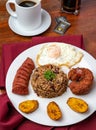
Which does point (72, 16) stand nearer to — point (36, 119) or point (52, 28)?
point (52, 28)

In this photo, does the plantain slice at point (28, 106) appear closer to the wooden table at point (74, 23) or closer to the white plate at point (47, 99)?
the white plate at point (47, 99)

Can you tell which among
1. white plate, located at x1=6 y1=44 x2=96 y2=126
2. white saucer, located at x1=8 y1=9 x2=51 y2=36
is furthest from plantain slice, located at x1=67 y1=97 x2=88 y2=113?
white saucer, located at x1=8 y1=9 x2=51 y2=36

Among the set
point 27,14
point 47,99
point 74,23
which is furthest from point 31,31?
point 47,99

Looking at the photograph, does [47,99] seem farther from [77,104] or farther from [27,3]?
[27,3]

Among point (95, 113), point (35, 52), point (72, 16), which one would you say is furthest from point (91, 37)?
point (95, 113)

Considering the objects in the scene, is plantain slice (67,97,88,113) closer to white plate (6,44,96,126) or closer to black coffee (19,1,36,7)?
white plate (6,44,96,126)

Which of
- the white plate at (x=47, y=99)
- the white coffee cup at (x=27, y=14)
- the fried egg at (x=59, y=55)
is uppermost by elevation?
the white coffee cup at (x=27, y=14)

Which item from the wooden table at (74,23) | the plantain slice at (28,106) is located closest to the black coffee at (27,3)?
the wooden table at (74,23)
